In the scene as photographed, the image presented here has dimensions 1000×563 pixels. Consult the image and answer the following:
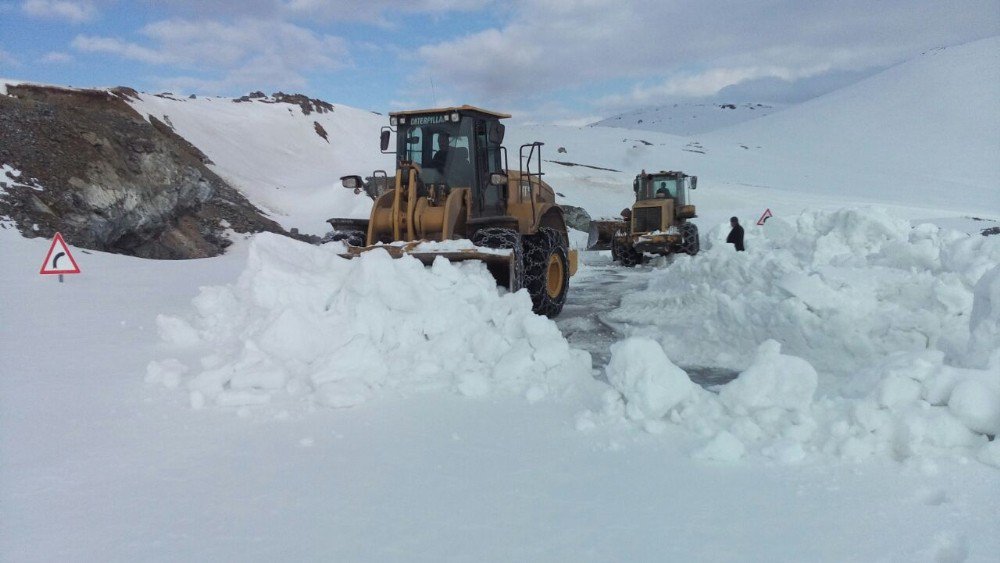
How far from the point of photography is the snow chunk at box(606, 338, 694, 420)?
3.76 metres

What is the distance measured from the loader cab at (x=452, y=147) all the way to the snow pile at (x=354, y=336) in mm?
2337

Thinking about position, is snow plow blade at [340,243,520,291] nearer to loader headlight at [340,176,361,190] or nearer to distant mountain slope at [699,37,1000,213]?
loader headlight at [340,176,361,190]

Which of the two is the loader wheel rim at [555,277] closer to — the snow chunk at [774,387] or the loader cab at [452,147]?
the loader cab at [452,147]

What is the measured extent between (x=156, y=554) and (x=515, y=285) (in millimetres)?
4731

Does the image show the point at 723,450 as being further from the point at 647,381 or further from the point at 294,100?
the point at 294,100

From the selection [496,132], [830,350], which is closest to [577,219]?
[496,132]

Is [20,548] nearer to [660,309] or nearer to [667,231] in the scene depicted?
[660,309]

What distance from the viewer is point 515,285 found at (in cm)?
687

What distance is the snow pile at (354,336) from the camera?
4.24 metres

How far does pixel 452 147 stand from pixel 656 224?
8.78 m

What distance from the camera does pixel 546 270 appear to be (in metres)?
7.85

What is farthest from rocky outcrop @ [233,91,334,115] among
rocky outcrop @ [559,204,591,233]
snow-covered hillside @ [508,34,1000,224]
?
rocky outcrop @ [559,204,591,233]

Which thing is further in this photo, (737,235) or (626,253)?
(626,253)

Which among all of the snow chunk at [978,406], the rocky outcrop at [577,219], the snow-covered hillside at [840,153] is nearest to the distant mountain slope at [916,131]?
the snow-covered hillside at [840,153]
